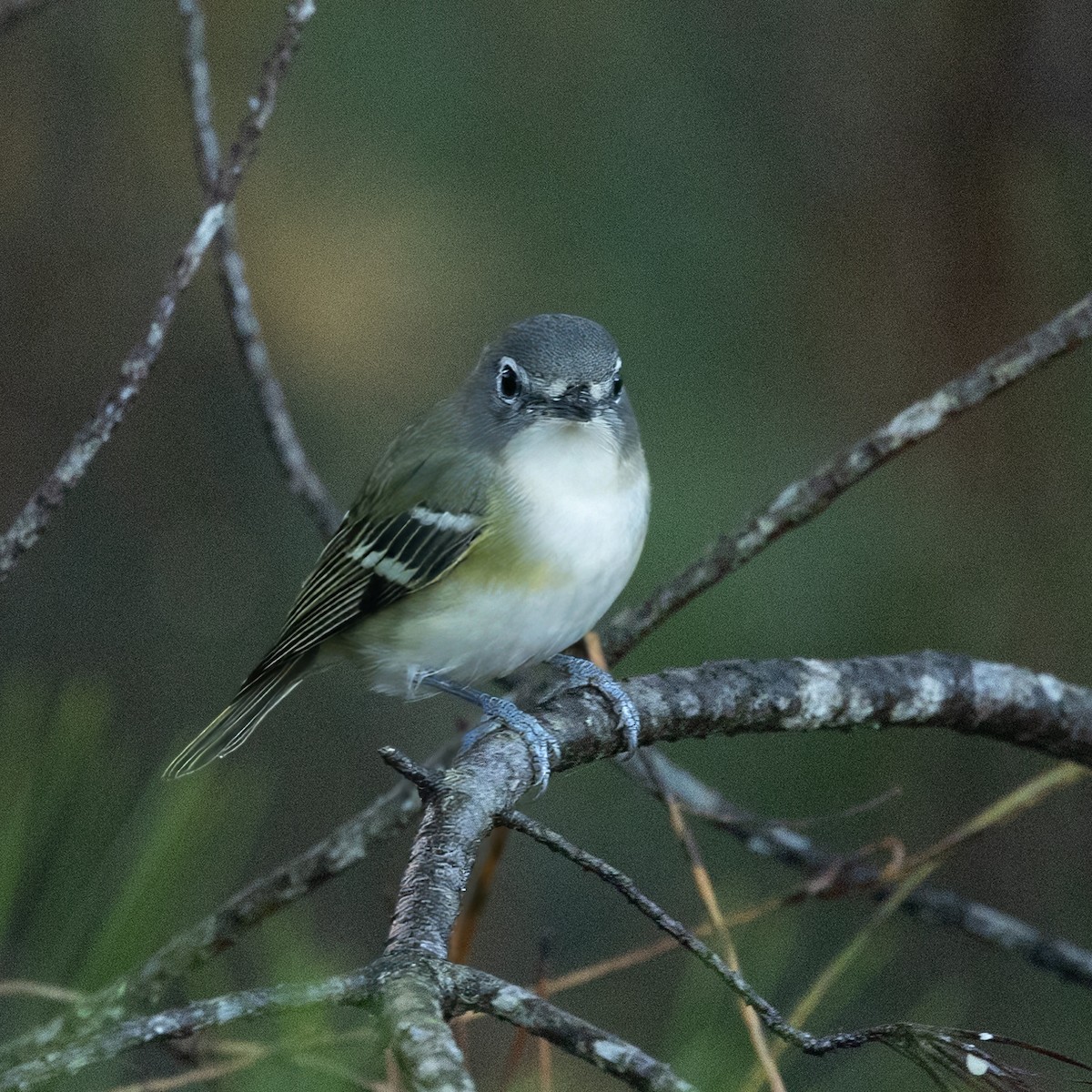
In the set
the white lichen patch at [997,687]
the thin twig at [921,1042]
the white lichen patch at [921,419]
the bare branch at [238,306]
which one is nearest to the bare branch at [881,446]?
the white lichen patch at [921,419]

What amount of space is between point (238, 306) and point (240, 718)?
0.75m

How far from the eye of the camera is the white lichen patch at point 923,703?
6.88ft

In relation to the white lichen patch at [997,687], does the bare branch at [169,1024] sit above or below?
below

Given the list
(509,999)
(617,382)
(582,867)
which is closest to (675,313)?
(617,382)

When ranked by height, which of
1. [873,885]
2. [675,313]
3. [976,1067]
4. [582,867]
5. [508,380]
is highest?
[675,313]

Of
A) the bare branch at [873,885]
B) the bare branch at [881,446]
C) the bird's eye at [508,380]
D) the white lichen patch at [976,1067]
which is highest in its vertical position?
the bird's eye at [508,380]

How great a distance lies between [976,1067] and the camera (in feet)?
2.92

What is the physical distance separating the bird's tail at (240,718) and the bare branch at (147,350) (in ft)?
3.36

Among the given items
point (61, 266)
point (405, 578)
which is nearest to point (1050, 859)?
point (405, 578)

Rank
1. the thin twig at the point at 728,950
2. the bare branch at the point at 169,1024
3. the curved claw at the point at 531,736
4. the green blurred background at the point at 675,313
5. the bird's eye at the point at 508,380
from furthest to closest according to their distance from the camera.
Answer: the green blurred background at the point at 675,313 < the bird's eye at the point at 508,380 < the curved claw at the point at 531,736 < the thin twig at the point at 728,950 < the bare branch at the point at 169,1024

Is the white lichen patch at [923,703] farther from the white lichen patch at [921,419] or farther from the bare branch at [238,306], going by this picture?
the bare branch at [238,306]

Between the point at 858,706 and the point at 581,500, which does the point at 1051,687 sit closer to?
the point at 858,706

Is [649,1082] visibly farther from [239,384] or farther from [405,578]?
[239,384]

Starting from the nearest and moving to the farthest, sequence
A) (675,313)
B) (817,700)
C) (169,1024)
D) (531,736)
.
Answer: (169,1024) < (531,736) < (817,700) < (675,313)
